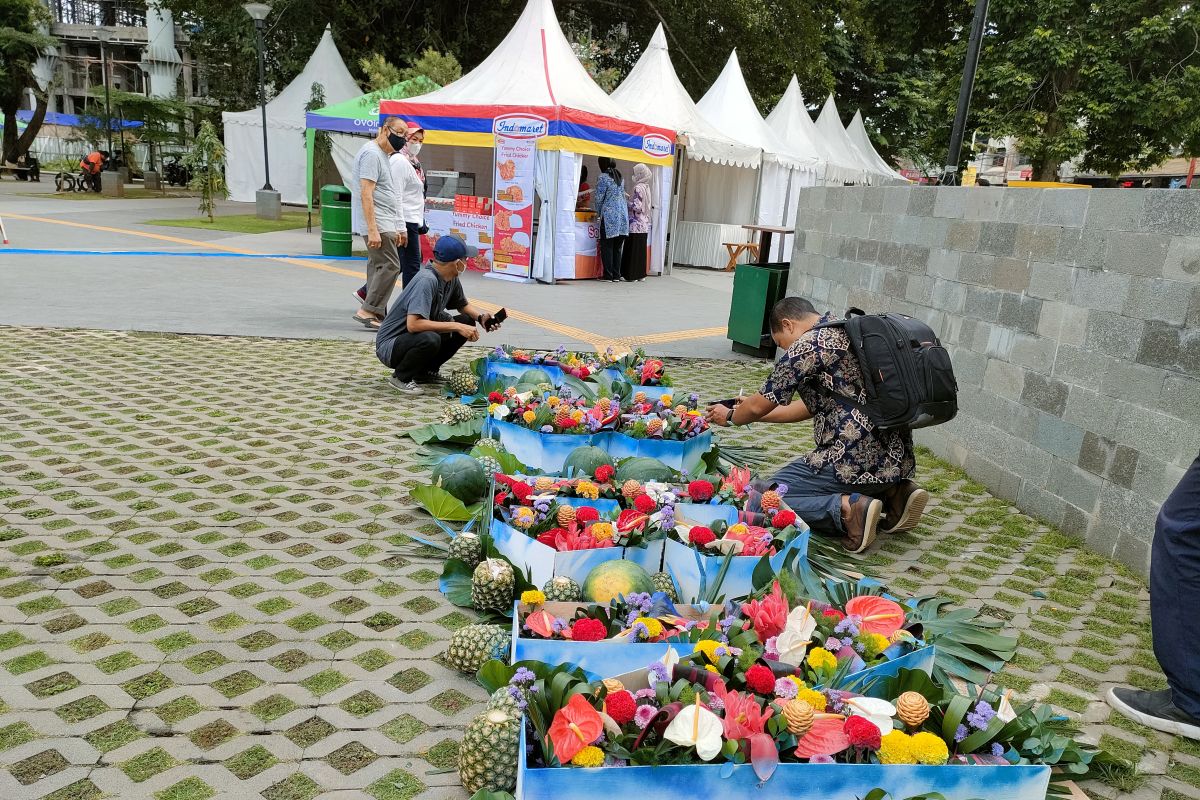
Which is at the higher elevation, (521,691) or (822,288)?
(822,288)

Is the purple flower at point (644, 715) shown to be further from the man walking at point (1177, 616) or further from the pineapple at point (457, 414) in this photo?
the pineapple at point (457, 414)

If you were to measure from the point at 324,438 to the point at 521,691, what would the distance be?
3782mm

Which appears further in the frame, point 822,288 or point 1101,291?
point 822,288

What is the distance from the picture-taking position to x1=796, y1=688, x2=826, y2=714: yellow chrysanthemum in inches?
95.8

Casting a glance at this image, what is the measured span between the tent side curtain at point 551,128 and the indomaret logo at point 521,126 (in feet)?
0.15

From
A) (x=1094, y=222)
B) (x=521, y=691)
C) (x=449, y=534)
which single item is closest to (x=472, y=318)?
(x=449, y=534)

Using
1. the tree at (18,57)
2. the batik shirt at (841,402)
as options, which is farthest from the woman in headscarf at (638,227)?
the tree at (18,57)

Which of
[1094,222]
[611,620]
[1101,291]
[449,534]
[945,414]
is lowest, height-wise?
[449,534]

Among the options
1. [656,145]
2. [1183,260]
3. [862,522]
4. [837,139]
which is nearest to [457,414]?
[862,522]

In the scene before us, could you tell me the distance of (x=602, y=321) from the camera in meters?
11.1

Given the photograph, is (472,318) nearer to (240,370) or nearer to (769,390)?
(240,370)

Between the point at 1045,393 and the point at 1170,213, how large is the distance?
131 cm

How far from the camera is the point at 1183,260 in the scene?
4395mm

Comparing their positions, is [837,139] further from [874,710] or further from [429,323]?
[874,710]
